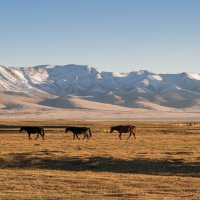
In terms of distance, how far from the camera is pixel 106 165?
29344mm

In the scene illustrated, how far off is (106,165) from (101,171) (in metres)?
1.76

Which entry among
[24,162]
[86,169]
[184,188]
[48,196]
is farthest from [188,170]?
[48,196]

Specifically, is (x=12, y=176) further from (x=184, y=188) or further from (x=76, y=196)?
(x=184, y=188)

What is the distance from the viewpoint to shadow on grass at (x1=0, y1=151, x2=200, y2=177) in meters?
27.9

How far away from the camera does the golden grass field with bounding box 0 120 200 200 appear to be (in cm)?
1941

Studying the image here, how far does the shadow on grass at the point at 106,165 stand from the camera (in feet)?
91.5

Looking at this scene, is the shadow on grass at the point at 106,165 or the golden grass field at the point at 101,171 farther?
the shadow on grass at the point at 106,165

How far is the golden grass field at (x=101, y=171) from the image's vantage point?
63.7 ft

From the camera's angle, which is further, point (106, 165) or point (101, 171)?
point (106, 165)

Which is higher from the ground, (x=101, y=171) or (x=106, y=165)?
(x=106, y=165)

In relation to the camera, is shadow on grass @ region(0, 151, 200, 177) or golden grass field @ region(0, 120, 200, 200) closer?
golden grass field @ region(0, 120, 200, 200)

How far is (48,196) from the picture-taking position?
18203mm

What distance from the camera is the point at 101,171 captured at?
27.6 m

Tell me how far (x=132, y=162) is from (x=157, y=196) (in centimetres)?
1141
